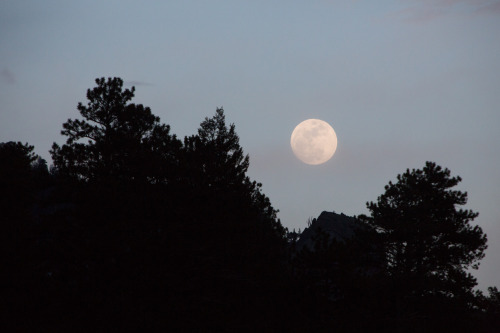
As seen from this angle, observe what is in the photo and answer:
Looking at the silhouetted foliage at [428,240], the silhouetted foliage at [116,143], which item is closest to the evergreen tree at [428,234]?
the silhouetted foliage at [428,240]

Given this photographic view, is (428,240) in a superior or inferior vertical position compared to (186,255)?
superior

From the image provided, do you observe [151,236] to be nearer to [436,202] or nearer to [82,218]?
[82,218]

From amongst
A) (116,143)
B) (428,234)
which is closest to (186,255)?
(116,143)

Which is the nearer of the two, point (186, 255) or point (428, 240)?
point (186, 255)

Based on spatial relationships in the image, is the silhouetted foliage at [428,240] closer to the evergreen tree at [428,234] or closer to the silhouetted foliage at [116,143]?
the evergreen tree at [428,234]

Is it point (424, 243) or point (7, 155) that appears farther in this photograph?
point (7, 155)

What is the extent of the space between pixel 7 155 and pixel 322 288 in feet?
91.2

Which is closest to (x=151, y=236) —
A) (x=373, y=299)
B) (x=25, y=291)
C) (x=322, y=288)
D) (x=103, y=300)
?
(x=103, y=300)

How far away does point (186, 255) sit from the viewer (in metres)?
28.9

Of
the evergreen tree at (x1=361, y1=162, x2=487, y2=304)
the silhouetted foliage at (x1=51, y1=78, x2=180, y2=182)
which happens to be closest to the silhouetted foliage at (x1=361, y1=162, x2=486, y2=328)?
the evergreen tree at (x1=361, y1=162, x2=487, y2=304)

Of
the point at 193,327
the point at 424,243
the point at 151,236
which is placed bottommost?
the point at 193,327

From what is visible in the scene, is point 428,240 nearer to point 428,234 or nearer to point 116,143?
point 428,234

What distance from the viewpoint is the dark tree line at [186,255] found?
981 inches

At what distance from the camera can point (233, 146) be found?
123 feet
